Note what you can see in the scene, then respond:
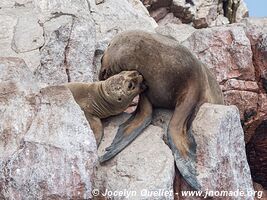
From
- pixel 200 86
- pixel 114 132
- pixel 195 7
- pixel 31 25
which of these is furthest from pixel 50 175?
pixel 195 7

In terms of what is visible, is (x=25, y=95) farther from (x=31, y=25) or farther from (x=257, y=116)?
(x=257, y=116)

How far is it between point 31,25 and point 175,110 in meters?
2.98

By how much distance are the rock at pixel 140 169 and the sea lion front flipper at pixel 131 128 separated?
4 cm

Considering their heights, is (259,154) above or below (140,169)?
below

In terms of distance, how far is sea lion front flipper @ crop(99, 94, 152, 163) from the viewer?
3.83 m

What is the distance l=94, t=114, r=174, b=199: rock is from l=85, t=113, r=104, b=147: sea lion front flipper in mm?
54

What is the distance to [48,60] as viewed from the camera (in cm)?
589

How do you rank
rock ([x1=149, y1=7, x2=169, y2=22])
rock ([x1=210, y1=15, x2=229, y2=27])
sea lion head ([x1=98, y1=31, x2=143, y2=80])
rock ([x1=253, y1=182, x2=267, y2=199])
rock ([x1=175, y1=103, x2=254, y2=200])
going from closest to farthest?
1. rock ([x1=175, y1=103, x2=254, y2=200])
2. sea lion head ([x1=98, y1=31, x2=143, y2=80])
3. rock ([x1=253, y1=182, x2=267, y2=199])
4. rock ([x1=149, y1=7, x2=169, y2=22])
5. rock ([x1=210, y1=15, x2=229, y2=27])

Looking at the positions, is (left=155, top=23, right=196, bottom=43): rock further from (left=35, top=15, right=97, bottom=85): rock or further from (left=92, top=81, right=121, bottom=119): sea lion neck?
(left=92, top=81, right=121, bottom=119): sea lion neck

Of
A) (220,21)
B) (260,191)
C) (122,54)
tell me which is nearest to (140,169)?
(122,54)

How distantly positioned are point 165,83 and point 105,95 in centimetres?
51

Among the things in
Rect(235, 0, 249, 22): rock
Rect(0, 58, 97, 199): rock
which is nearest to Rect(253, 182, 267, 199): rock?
Rect(0, 58, 97, 199): rock

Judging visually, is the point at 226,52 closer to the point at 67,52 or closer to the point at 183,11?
the point at 67,52

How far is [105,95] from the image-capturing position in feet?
13.1
